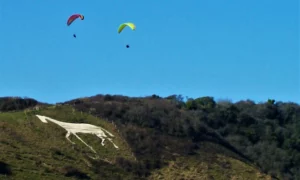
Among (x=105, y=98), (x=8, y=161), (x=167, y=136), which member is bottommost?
(x=8, y=161)

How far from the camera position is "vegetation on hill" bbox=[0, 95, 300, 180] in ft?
253

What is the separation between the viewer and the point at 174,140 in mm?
87750

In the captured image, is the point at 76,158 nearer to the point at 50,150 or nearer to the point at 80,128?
the point at 50,150

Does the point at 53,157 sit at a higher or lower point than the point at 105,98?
lower

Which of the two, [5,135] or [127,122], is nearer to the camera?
[5,135]

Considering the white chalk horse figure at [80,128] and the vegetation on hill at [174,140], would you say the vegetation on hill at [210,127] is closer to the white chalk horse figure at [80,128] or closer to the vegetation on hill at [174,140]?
the vegetation on hill at [174,140]

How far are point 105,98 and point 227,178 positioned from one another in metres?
35.0

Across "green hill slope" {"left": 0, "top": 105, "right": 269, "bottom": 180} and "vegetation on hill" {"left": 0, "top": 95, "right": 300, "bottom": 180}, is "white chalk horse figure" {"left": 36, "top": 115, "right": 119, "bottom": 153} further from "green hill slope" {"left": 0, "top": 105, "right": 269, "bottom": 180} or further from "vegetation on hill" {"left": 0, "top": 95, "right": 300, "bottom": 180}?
"vegetation on hill" {"left": 0, "top": 95, "right": 300, "bottom": 180}

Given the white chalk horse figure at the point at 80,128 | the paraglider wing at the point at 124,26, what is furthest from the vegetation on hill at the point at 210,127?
the paraglider wing at the point at 124,26

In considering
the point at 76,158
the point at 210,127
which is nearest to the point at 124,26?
the point at 76,158

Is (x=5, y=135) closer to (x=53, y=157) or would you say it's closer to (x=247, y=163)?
(x=53, y=157)

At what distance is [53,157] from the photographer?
242ft

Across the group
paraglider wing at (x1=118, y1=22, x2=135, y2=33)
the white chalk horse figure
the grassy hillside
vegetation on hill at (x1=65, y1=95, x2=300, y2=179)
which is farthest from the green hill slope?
paraglider wing at (x1=118, y1=22, x2=135, y2=33)

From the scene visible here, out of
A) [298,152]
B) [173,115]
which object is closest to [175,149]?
[173,115]
